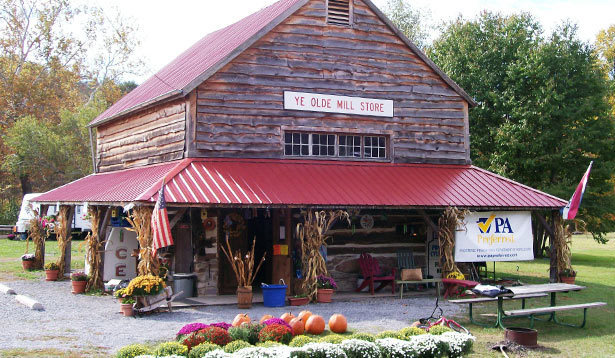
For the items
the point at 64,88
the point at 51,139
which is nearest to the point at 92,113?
the point at 51,139

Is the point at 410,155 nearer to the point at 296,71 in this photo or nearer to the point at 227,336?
the point at 296,71

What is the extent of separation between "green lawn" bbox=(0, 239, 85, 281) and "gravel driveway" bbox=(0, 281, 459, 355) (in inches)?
100

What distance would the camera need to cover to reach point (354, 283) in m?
16.4

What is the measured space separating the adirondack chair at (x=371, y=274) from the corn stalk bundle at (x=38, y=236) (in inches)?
384

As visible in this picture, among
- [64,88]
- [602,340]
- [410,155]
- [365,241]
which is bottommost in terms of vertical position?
[602,340]

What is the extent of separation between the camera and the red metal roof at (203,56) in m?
15.7

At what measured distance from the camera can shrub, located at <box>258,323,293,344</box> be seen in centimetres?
870

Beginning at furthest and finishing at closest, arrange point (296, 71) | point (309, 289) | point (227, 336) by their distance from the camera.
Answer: point (296, 71) → point (309, 289) → point (227, 336)

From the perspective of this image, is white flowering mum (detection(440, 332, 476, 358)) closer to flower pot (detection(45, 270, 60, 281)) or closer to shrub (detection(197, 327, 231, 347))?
shrub (detection(197, 327, 231, 347))

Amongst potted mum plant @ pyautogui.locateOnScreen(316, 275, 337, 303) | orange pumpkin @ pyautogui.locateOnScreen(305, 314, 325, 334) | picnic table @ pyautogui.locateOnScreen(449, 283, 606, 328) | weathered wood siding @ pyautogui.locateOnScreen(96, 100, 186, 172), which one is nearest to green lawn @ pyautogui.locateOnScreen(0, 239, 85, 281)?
weathered wood siding @ pyautogui.locateOnScreen(96, 100, 186, 172)

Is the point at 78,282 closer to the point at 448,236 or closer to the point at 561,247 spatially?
the point at 448,236

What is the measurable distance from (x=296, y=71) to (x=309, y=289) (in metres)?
5.41

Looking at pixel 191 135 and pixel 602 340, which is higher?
pixel 191 135

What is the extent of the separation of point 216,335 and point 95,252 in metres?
8.74
